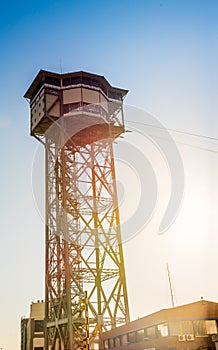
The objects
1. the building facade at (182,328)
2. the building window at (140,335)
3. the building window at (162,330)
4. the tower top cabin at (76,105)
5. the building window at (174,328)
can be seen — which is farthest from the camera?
the tower top cabin at (76,105)

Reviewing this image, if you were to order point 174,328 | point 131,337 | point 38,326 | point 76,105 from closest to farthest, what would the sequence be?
point 174,328 < point 131,337 < point 76,105 < point 38,326

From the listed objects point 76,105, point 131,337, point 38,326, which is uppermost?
point 76,105

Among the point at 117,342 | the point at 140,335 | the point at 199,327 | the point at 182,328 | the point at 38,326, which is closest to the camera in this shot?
the point at 182,328

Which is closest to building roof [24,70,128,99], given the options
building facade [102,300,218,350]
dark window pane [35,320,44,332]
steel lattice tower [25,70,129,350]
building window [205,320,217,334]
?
steel lattice tower [25,70,129,350]

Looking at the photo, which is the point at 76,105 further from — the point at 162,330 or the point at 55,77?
the point at 162,330

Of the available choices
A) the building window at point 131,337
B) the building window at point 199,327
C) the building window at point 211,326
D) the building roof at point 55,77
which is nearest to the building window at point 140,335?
the building window at point 131,337

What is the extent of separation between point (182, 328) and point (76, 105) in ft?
73.5

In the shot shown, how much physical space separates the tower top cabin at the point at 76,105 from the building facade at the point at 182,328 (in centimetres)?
1858

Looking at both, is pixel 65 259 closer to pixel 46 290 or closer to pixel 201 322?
pixel 46 290

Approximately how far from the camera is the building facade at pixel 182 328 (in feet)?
89.1

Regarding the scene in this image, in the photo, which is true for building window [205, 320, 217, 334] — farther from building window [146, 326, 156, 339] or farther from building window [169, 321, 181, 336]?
building window [146, 326, 156, 339]

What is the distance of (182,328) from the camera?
2772cm

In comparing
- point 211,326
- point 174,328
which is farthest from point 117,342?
point 211,326

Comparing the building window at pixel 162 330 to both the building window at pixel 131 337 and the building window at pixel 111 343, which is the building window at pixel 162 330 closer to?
the building window at pixel 131 337
